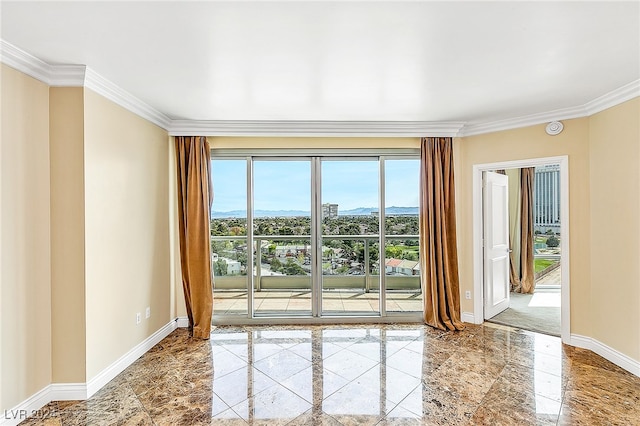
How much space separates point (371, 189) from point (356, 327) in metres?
1.81

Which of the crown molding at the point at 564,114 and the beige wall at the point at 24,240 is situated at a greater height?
the crown molding at the point at 564,114

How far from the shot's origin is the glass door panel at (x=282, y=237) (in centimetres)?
400

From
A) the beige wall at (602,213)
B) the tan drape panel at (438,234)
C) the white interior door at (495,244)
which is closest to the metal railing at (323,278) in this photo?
the tan drape panel at (438,234)

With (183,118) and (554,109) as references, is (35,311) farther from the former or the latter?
(554,109)

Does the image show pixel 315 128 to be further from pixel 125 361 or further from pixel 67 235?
pixel 125 361

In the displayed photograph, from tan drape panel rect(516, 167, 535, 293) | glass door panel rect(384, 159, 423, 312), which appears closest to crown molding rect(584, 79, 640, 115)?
glass door panel rect(384, 159, 423, 312)

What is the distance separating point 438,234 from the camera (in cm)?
381

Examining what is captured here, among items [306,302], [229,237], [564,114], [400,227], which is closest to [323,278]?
[306,302]

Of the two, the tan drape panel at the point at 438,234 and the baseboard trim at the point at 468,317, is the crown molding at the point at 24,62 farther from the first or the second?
the baseboard trim at the point at 468,317

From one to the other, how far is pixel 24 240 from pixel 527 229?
6713 mm

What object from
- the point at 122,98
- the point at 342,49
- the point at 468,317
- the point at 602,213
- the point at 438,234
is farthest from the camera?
the point at 468,317

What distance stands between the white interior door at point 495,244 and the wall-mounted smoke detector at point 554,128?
0.82m

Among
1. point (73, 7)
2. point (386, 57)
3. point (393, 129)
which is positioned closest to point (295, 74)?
point (386, 57)

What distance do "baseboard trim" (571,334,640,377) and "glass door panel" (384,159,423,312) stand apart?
65.2 inches
